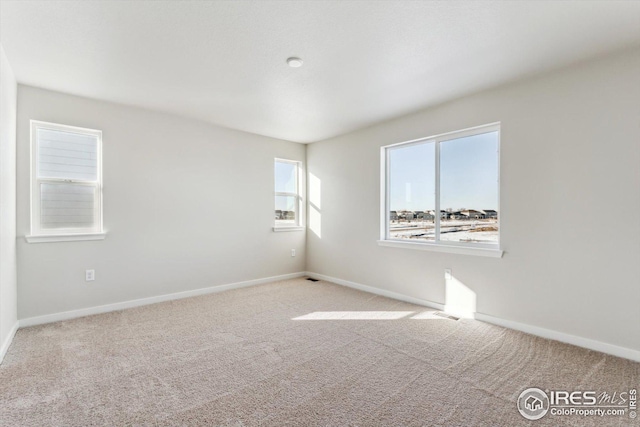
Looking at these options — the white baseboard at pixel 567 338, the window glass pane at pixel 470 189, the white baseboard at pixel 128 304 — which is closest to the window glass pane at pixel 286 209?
the white baseboard at pixel 128 304

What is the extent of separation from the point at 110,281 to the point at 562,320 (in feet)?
15.4

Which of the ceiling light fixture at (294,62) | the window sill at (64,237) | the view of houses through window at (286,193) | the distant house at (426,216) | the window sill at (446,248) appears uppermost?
the ceiling light fixture at (294,62)

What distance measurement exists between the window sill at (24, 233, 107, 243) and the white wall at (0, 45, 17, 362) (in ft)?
0.54

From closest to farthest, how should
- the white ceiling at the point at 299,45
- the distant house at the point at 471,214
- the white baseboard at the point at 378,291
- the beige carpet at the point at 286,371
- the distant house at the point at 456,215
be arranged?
the beige carpet at the point at 286,371
the white ceiling at the point at 299,45
the distant house at the point at 471,214
the distant house at the point at 456,215
the white baseboard at the point at 378,291

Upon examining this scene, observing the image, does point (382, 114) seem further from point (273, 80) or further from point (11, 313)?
point (11, 313)

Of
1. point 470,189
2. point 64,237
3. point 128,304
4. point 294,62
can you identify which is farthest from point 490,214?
point 64,237

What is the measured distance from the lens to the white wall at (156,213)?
3.22 m

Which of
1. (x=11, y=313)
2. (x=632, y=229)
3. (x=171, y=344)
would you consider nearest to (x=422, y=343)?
(x=632, y=229)

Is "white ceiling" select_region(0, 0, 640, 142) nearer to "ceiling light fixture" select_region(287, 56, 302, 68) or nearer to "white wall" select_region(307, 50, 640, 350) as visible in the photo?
"ceiling light fixture" select_region(287, 56, 302, 68)

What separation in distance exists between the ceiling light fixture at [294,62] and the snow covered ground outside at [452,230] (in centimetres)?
244

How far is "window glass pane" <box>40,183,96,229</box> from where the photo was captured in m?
3.28

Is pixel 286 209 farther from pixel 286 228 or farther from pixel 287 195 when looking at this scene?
pixel 286 228

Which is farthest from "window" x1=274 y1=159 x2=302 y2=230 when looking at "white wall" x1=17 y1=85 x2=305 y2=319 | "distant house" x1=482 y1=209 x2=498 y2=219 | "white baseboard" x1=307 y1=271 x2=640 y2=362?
"distant house" x1=482 y1=209 x2=498 y2=219

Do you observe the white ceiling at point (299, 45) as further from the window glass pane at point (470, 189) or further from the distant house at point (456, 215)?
the distant house at point (456, 215)
